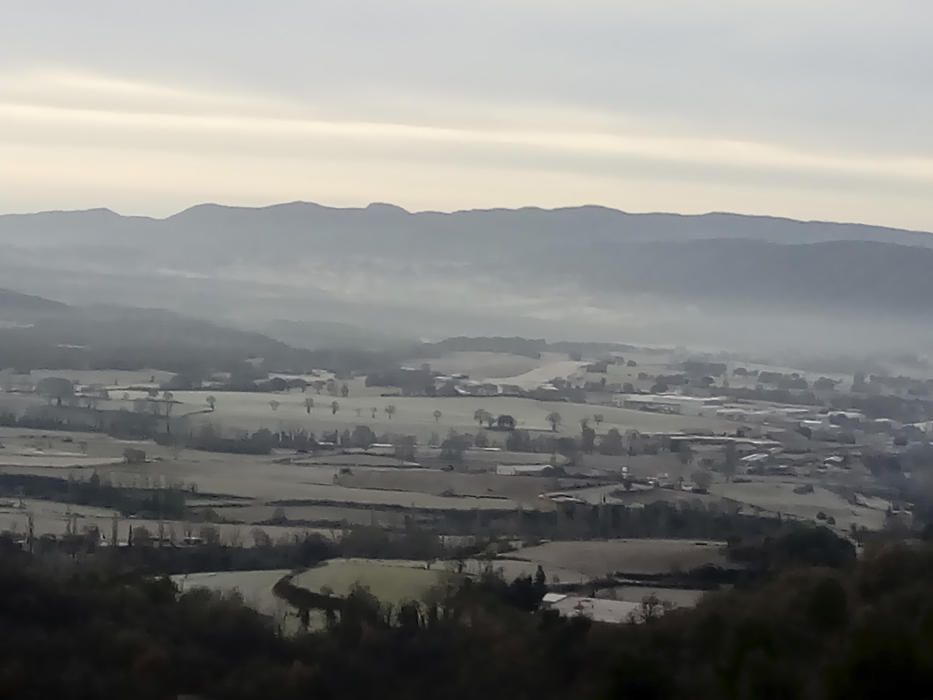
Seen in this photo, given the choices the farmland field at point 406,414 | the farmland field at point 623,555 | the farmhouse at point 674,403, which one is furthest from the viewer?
the farmhouse at point 674,403

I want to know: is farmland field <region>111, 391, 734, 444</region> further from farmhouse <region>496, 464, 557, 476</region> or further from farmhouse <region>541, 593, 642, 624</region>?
farmhouse <region>541, 593, 642, 624</region>

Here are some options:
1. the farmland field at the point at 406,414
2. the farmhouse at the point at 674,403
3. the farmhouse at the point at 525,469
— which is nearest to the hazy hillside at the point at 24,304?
the farmland field at the point at 406,414

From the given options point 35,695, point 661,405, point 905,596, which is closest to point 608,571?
point 905,596

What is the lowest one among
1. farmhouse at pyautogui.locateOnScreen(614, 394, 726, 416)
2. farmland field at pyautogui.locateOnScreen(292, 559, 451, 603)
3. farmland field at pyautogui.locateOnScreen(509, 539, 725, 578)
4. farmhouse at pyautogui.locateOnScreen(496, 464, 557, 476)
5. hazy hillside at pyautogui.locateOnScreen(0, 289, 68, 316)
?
farmhouse at pyautogui.locateOnScreen(496, 464, 557, 476)

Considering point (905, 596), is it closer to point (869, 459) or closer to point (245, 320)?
point (869, 459)

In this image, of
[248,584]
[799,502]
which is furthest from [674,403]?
[248,584]

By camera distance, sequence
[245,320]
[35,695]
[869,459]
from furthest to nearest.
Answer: [245,320] < [869,459] < [35,695]

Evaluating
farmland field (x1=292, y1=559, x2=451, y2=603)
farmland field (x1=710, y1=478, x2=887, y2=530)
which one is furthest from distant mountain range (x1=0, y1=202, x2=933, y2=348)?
farmland field (x1=292, y1=559, x2=451, y2=603)

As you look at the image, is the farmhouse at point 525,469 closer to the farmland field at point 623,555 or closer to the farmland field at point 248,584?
the farmland field at point 623,555
